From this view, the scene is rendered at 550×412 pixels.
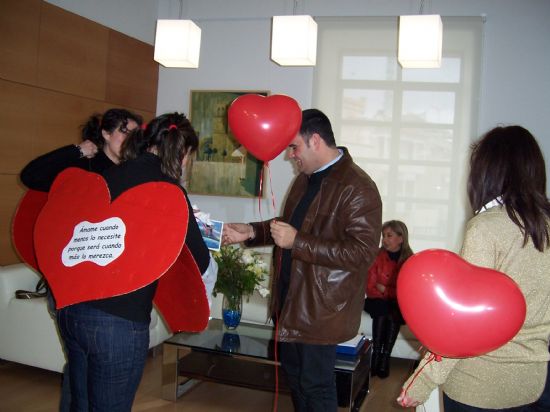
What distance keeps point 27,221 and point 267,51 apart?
3248mm

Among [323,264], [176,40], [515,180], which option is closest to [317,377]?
[323,264]

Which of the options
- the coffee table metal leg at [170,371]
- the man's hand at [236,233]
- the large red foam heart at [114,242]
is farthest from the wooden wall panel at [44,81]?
the large red foam heart at [114,242]

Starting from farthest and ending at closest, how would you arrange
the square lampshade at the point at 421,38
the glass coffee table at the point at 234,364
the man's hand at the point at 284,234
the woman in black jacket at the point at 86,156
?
the glass coffee table at the point at 234,364 < the square lampshade at the point at 421,38 < the man's hand at the point at 284,234 < the woman in black jacket at the point at 86,156

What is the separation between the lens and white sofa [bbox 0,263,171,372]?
2.98m

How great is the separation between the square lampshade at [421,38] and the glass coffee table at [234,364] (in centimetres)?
163

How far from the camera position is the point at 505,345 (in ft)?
3.92

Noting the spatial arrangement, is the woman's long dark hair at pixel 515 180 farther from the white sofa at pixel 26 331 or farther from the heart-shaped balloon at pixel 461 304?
the white sofa at pixel 26 331

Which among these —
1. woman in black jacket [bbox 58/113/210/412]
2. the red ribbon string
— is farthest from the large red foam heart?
the red ribbon string

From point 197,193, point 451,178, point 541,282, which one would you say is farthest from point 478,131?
point 541,282

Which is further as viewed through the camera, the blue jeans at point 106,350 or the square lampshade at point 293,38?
the square lampshade at point 293,38

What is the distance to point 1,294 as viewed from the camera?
311cm

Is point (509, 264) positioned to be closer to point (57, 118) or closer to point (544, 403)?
point (544, 403)

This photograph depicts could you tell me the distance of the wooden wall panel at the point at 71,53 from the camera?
3.61m

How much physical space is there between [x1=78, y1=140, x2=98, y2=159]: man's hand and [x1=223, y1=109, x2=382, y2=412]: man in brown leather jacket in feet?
2.40
